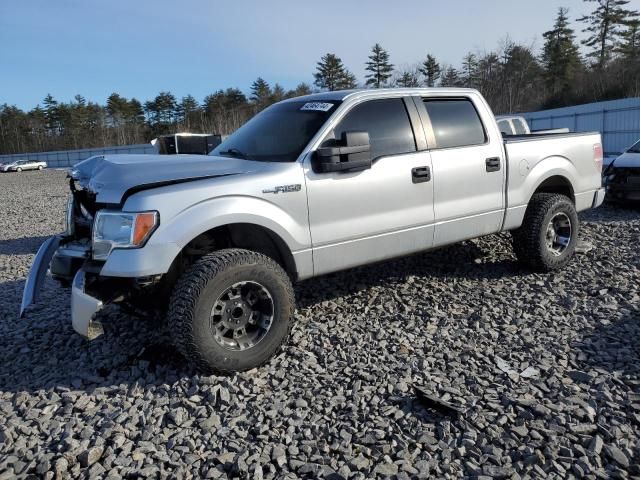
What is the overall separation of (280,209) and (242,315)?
2.65 ft

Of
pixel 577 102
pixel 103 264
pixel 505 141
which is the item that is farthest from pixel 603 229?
pixel 577 102

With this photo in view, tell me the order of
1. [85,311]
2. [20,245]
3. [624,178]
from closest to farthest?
1. [85,311]
2. [20,245]
3. [624,178]

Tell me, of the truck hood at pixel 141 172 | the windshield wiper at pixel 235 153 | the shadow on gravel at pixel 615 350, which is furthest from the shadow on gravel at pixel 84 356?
the shadow on gravel at pixel 615 350

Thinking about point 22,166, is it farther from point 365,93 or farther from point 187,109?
point 365,93

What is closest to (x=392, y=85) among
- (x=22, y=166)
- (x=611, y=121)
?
(x=611, y=121)

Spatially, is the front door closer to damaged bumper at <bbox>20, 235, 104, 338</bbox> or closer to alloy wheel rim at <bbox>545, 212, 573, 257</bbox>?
damaged bumper at <bbox>20, 235, 104, 338</bbox>

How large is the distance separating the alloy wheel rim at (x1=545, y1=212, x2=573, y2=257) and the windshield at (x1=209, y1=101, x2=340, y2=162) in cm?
285

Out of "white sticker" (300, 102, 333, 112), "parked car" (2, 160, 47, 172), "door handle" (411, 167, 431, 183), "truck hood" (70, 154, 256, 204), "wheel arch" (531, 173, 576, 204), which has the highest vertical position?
"parked car" (2, 160, 47, 172)

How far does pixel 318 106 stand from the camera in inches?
170

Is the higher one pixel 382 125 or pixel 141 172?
pixel 382 125

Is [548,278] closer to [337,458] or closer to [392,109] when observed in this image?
[392,109]

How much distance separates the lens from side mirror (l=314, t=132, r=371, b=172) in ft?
12.4

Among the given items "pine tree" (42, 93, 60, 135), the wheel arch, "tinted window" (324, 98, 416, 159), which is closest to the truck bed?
the wheel arch

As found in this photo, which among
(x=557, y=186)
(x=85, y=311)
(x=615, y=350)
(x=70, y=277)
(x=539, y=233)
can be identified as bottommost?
(x=615, y=350)
